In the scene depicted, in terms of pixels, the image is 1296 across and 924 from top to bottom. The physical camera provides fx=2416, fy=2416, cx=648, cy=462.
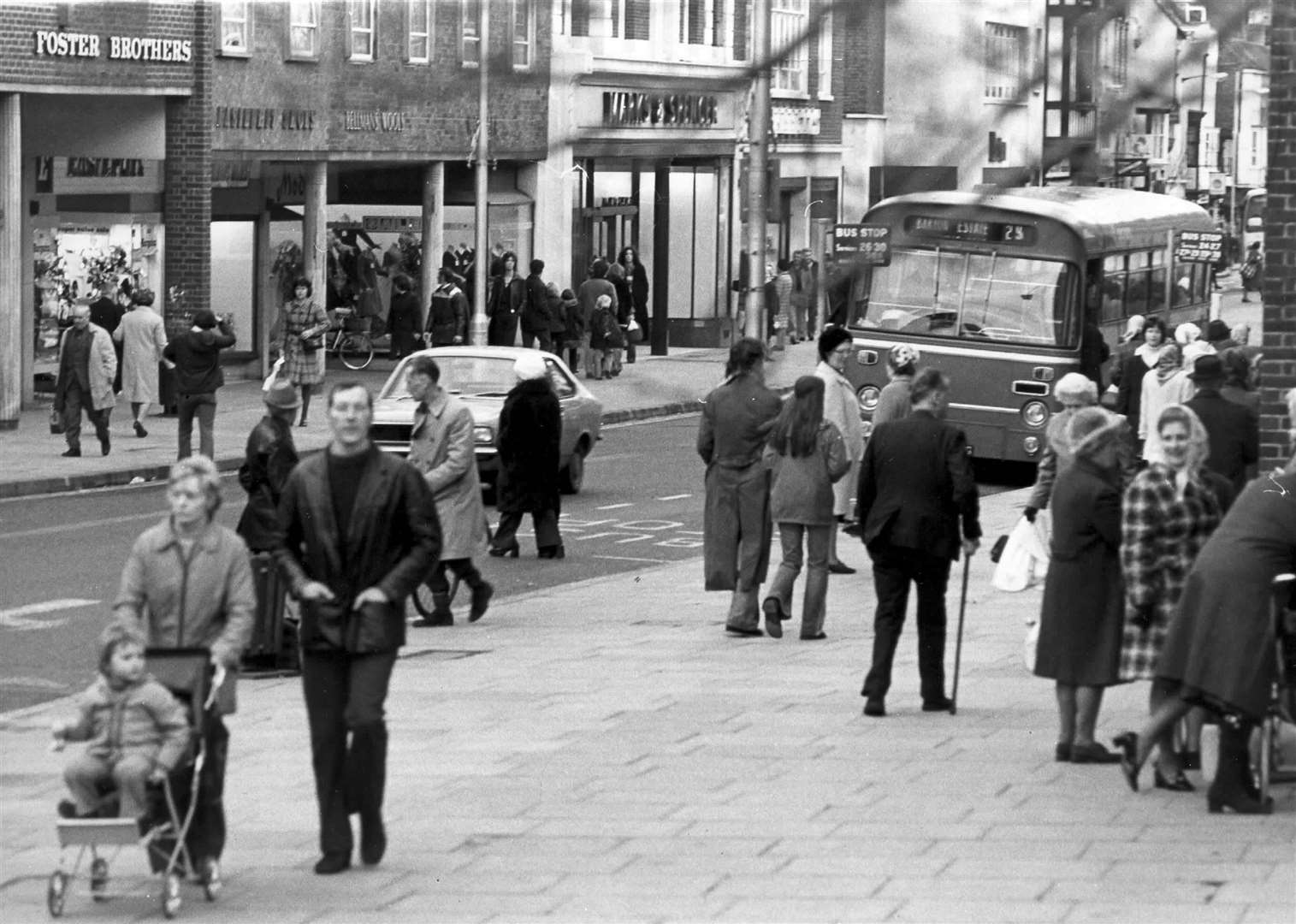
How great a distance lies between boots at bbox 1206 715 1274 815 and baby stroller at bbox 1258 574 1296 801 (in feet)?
0.26

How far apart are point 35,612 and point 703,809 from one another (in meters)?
6.58

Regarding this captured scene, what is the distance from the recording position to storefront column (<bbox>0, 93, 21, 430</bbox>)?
25719 mm

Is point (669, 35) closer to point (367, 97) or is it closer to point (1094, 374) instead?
point (367, 97)

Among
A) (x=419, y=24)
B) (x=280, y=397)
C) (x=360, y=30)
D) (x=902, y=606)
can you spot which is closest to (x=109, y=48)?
(x=280, y=397)

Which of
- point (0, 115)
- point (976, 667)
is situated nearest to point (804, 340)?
point (976, 667)

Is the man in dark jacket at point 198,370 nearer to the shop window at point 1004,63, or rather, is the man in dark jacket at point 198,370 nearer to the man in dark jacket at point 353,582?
the man in dark jacket at point 353,582

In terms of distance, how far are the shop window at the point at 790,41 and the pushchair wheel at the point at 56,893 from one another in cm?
519

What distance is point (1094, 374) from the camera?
20.8 metres

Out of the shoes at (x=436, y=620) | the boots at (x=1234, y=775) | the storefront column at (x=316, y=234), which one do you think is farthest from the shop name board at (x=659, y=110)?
the storefront column at (x=316, y=234)

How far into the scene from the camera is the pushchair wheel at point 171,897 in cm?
718

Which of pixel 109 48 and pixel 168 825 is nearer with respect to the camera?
pixel 168 825

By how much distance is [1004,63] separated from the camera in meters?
2.44

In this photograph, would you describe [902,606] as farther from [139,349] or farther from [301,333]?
[301,333]

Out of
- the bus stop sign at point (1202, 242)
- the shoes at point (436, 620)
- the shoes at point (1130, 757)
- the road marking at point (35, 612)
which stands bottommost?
the shoes at point (436, 620)
